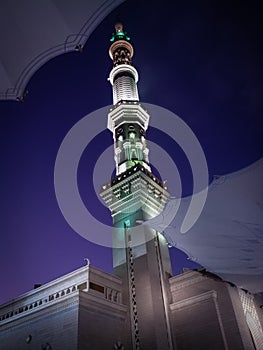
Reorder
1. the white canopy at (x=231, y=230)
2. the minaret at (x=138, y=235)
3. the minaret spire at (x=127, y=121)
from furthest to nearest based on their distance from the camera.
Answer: the minaret spire at (x=127, y=121) → the minaret at (x=138, y=235) → the white canopy at (x=231, y=230)

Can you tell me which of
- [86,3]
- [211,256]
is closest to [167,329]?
[211,256]

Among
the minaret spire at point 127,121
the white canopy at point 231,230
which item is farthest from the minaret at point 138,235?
the white canopy at point 231,230

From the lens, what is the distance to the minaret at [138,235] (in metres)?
21.9

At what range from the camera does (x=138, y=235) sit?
26.3 metres

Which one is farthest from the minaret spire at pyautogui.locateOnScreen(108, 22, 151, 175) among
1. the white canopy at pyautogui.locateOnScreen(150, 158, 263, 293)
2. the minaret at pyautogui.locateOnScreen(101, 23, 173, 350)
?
the white canopy at pyautogui.locateOnScreen(150, 158, 263, 293)

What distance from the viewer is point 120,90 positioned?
42.3 meters

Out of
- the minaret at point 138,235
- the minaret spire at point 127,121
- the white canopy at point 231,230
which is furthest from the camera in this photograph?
the minaret spire at point 127,121

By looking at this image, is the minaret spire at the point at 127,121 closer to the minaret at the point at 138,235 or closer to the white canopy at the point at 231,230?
the minaret at the point at 138,235

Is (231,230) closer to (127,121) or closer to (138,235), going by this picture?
(138,235)

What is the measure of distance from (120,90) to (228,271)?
31599 mm

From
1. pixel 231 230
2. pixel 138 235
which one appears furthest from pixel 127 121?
pixel 231 230

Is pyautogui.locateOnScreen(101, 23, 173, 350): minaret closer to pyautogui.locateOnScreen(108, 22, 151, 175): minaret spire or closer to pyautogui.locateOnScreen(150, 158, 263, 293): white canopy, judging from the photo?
pyautogui.locateOnScreen(108, 22, 151, 175): minaret spire

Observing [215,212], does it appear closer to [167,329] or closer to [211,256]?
[211,256]

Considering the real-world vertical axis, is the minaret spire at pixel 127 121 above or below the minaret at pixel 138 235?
above
